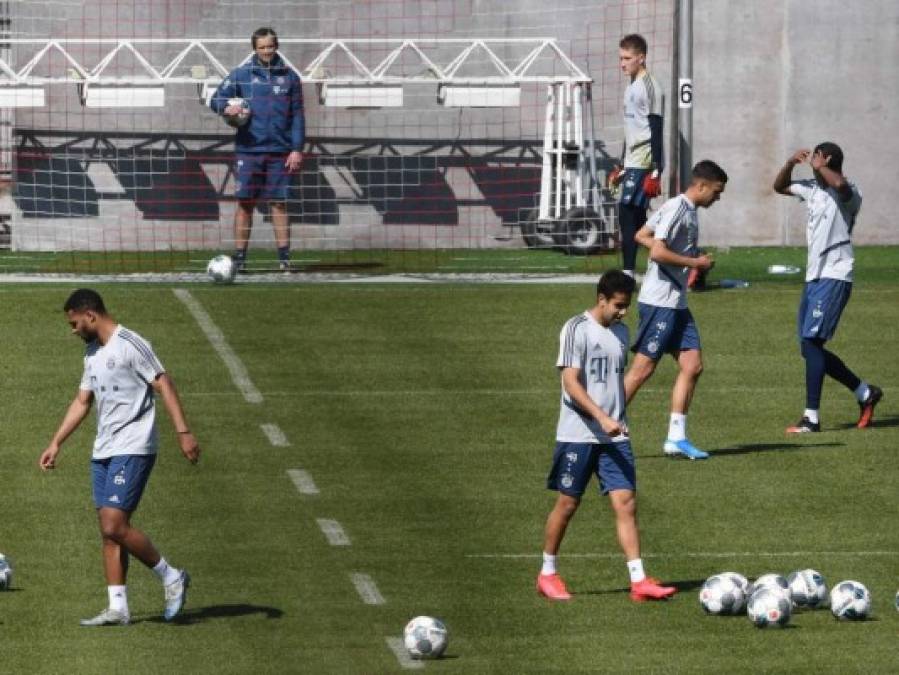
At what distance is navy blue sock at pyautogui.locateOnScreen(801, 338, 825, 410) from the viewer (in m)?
18.2

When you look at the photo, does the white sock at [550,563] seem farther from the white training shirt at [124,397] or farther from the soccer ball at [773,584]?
the white training shirt at [124,397]

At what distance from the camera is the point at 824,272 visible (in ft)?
60.3

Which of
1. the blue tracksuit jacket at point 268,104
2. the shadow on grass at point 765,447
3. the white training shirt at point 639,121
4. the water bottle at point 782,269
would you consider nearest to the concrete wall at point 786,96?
the water bottle at point 782,269

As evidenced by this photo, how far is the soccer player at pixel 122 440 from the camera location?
1280cm

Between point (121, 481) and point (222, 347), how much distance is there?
345 inches

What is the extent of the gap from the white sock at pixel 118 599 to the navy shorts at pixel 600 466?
253cm

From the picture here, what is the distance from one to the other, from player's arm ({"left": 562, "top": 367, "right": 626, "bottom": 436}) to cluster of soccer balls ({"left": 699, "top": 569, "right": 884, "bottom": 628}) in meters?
1.01

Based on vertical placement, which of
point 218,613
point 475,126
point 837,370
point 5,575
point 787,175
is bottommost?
point 218,613

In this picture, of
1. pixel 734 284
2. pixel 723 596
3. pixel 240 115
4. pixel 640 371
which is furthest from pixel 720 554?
pixel 240 115

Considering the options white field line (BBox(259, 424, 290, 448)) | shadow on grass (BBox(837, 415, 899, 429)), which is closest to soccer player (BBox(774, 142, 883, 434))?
shadow on grass (BBox(837, 415, 899, 429))

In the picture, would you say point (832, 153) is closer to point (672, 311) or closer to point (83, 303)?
point (672, 311)

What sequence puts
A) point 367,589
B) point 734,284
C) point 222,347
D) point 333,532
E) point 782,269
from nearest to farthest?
point 367,589 < point 333,532 < point 222,347 < point 734,284 < point 782,269

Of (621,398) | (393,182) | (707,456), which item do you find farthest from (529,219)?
(621,398)

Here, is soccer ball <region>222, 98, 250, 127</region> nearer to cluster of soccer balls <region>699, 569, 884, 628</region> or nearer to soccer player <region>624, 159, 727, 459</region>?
soccer player <region>624, 159, 727, 459</region>
